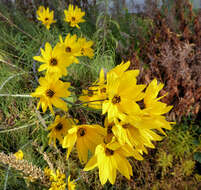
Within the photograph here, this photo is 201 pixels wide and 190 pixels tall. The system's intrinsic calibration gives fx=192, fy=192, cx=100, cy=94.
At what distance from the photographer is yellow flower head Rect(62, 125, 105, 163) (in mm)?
847

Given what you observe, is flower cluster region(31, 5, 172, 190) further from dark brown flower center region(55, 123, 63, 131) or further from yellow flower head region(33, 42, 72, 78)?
yellow flower head region(33, 42, 72, 78)

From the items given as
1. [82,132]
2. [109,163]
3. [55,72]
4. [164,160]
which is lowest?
[164,160]

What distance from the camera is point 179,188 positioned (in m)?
1.75

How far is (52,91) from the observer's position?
1031 mm

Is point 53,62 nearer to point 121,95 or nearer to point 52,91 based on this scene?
point 52,91

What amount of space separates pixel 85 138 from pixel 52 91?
316mm

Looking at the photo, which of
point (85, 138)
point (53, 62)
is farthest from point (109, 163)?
point (53, 62)

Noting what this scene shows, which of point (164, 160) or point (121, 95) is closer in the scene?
point (121, 95)

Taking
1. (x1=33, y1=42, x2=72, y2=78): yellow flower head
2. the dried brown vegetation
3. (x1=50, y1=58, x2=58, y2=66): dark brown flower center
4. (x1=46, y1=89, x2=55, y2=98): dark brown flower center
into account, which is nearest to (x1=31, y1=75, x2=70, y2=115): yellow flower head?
(x1=46, y1=89, x2=55, y2=98): dark brown flower center

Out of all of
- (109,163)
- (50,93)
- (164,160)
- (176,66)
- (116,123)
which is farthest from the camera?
(176,66)

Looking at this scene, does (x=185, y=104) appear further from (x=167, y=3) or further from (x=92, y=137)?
(x=167, y=3)

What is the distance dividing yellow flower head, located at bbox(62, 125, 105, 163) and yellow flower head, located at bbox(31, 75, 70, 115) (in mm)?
154

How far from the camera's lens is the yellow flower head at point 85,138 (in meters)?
0.85

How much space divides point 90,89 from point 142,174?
1137mm
